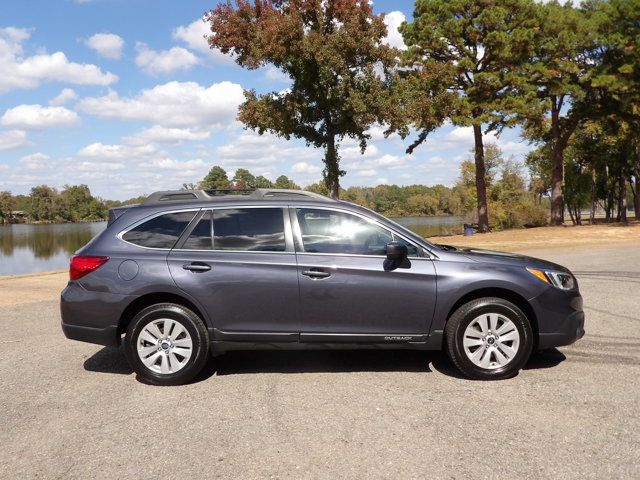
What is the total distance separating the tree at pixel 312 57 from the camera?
2103 centimetres

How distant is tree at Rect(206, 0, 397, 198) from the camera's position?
21031 mm

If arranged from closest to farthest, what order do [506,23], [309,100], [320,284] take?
1. [320,284]
2. [309,100]
3. [506,23]

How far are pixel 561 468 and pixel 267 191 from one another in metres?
3.34

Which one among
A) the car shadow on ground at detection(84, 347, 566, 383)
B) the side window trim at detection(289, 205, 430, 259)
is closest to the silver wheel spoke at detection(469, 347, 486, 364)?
the car shadow on ground at detection(84, 347, 566, 383)

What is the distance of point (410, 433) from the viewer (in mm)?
3426

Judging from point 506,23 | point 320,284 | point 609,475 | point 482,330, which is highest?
point 506,23

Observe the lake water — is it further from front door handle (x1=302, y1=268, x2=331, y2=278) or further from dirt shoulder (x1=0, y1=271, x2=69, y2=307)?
front door handle (x1=302, y1=268, x2=331, y2=278)

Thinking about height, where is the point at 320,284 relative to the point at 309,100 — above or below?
below

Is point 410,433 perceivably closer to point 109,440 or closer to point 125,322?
point 109,440

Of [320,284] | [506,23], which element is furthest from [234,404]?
[506,23]

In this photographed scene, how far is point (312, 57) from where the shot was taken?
21391mm

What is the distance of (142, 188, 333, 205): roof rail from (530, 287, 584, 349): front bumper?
213 cm

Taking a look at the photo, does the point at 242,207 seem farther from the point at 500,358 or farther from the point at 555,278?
the point at 555,278

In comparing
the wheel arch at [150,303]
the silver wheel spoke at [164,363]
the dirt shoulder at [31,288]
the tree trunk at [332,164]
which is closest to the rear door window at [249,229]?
the wheel arch at [150,303]
